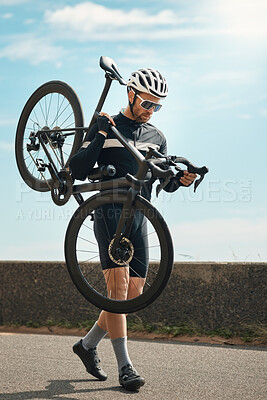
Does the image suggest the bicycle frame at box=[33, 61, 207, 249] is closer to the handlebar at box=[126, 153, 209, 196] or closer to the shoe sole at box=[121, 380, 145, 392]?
the handlebar at box=[126, 153, 209, 196]

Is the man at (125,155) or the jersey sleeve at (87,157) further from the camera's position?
the man at (125,155)

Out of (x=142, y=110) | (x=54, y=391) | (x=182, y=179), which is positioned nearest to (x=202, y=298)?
(x=54, y=391)

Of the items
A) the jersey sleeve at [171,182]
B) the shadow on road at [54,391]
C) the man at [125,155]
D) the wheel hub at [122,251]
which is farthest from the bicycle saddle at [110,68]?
the shadow on road at [54,391]

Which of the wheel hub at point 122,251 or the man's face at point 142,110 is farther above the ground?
the man's face at point 142,110

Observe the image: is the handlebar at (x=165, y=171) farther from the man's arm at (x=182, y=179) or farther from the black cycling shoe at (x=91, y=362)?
the black cycling shoe at (x=91, y=362)

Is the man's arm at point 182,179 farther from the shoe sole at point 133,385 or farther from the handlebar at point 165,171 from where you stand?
the shoe sole at point 133,385

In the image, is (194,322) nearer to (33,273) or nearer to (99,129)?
(33,273)

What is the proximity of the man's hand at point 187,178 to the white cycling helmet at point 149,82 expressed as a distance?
2.13 ft

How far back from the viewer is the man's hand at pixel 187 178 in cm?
463

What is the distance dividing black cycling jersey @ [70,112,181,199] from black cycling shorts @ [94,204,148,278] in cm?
28

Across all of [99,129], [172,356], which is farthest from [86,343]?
[99,129]

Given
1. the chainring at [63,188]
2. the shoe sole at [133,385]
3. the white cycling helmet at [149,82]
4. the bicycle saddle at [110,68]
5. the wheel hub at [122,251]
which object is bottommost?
the shoe sole at [133,385]

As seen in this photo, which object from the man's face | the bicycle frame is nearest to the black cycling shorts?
the bicycle frame

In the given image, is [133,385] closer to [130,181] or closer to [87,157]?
[130,181]
